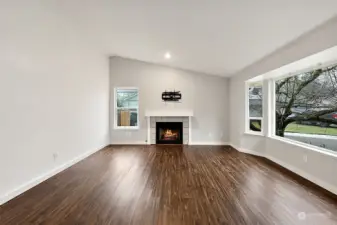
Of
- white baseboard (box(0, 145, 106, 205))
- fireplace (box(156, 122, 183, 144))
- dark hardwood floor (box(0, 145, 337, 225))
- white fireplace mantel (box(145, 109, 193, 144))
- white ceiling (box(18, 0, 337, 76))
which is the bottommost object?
dark hardwood floor (box(0, 145, 337, 225))

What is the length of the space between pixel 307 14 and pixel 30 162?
4.33 meters

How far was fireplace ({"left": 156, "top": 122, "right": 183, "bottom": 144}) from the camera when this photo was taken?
7.29 m

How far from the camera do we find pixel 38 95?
140 inches

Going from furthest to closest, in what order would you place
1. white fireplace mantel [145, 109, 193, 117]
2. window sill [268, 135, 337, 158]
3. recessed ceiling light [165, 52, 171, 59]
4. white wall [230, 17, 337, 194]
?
white fireplace mantel [145, 109, 193, 117] < recessed ceiling light [165, 52, 171, 59] < window sill [268, 135, 337, 158] < white wall [230, 17, 337, 194]

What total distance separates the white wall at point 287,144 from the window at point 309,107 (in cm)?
32

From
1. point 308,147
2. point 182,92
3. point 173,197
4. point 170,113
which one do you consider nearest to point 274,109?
point 308,147

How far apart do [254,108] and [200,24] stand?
3.23m

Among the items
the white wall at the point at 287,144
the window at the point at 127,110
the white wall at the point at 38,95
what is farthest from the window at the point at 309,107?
the white wall at the point at 38,95

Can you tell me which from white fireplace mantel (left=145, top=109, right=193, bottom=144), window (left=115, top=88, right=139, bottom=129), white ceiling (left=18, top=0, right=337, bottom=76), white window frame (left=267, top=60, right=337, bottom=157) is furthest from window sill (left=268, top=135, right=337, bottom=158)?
window (left=115, top=88, right=139, bottom=129)

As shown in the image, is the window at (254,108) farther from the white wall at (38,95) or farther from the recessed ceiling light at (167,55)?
the white wall at (38,95)

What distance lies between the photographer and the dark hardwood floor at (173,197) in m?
2.33

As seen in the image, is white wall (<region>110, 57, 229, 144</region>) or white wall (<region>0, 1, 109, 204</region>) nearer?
white wall (<region>0, 1, 109, 204</region>)

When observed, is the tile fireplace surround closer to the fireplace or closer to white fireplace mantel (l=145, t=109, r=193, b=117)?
white fireplace mantel (l=145, t=109, r=193, b=117)

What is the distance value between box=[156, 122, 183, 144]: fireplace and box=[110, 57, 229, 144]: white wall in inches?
16.9
